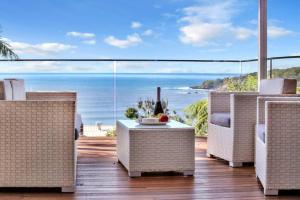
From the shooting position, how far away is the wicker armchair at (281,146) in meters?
3.07

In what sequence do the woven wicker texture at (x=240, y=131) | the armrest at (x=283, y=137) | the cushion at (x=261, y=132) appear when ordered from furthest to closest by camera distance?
the woven wicker texture at (x=240, y=131), the cushion at (x=261, y=132), the armrest at (x=283, y=137)

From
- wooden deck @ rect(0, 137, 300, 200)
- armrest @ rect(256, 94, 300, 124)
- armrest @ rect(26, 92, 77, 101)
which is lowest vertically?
wooden deck @ rect(0, 137, 300, 200)

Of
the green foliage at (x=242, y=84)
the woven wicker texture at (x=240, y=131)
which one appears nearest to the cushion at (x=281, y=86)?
the woven wicker texture at (x=240, y=131)

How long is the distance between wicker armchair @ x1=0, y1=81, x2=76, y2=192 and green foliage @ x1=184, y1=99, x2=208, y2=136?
3.20 metres

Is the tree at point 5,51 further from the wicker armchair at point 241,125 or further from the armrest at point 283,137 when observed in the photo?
the armrest at point 283,137

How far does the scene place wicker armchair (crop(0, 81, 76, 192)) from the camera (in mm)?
3113

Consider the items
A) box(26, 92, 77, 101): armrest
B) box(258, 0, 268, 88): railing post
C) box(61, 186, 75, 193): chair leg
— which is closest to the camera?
box(61, 186, 75, 193): chair leg

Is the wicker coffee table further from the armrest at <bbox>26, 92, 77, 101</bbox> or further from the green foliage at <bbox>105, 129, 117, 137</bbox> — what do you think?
the green foliage at <bbox>105, 129, 117, 137</bbox>

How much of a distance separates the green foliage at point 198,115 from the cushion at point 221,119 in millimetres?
1518

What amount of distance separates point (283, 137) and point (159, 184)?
1.00 metres

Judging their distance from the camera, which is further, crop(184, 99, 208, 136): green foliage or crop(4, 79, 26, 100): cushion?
crop(184, 99, 208, 136): green foliage

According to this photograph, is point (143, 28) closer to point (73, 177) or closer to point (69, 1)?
point (69, 1)

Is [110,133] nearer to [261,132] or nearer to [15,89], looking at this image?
[15,89]

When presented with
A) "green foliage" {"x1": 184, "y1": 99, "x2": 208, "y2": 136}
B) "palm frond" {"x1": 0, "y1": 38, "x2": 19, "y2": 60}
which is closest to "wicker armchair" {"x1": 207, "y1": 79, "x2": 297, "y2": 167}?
"green foliage" {"x1": 184, "y1": 99, "x2": 208, "y2": 136}
